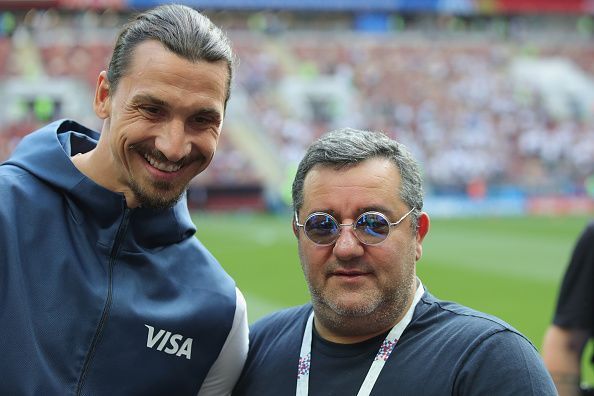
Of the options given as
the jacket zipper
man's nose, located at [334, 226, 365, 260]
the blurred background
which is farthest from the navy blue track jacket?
the blurred background

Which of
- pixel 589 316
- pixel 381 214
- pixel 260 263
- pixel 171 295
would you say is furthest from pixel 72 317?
pixel 260 263

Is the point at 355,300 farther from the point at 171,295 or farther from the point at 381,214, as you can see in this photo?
the point at 171,295

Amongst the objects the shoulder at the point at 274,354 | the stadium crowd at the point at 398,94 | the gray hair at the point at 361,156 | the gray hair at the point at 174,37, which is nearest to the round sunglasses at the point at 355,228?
the gray hair at the point at 361,156

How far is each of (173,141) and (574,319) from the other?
193 centimetres

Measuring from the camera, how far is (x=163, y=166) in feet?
8.62

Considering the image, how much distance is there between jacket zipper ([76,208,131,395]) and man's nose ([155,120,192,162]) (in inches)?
12.0

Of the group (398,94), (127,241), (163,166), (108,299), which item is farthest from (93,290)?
(398,94)

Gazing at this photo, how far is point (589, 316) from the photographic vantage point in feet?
11.3

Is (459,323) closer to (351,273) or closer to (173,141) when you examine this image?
(351,273)

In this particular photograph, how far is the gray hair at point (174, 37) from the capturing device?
2.58 m

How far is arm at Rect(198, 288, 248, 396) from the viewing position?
2869mm

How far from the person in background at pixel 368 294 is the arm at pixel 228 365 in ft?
0.58

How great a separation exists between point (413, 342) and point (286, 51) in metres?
36.2

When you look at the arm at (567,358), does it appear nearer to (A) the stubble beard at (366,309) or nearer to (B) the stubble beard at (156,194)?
(A) the stubble beard at (366,309)
